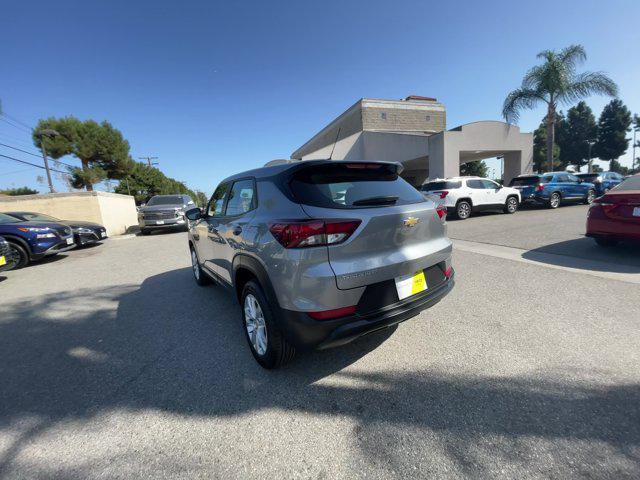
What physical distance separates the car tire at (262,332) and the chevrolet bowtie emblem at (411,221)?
4.07 feet

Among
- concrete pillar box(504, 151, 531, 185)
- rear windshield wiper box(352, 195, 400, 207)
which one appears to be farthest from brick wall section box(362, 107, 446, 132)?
rear windshield wiper box(352, 195, 400, 207)

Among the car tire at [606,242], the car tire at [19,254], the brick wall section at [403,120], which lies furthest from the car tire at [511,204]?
the brick wall section at [403,120]

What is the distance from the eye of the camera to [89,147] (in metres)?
28.0

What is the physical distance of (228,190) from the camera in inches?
141

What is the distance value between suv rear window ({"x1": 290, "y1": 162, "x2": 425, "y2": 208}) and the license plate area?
60 cm

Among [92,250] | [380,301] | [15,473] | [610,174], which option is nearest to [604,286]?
[380,301]

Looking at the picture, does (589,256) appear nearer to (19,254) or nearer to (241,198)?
(241,198)

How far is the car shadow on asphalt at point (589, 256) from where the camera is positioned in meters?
Answer: 4.82

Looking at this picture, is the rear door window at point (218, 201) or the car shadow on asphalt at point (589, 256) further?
the car shadow on asphalt at point (589, 256)

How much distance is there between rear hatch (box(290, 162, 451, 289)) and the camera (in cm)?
214

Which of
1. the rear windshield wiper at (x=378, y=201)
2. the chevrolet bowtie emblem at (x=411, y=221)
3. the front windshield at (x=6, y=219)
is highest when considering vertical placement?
the front windshield at (x=6, y=219)

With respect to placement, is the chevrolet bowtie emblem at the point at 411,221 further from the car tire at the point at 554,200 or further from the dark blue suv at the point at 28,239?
the car tire at the point at 554,200

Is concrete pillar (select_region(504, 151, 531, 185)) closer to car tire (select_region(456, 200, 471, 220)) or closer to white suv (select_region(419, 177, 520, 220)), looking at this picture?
white suv (select_region(419, 177, 520, 220))

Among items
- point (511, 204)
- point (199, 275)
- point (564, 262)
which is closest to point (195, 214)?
point (199, 275)
